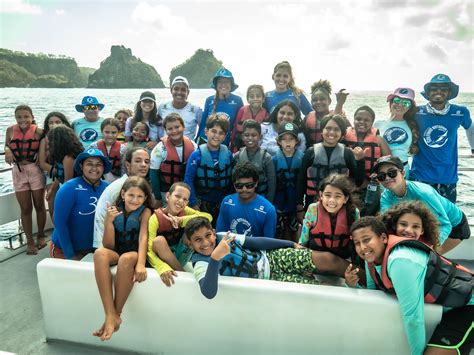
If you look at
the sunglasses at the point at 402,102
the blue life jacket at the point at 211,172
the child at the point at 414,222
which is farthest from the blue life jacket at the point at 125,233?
the sunglasses at the point at 402,102

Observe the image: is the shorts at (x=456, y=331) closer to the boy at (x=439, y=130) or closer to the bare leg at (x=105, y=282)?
the bare leg at (x=105, y=282)

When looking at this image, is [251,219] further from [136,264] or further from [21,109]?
[21,109]

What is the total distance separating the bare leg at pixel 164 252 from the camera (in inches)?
90.6

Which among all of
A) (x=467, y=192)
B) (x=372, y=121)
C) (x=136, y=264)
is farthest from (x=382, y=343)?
(x=467, y=192)

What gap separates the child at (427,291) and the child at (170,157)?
194 centimetres

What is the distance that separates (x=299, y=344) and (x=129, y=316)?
102 centimetres

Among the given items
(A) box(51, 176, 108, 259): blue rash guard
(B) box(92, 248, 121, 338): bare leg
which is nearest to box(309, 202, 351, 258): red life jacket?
(B) box(92, 248, 121, 338): bare leg

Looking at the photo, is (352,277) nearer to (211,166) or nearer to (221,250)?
(221,250)

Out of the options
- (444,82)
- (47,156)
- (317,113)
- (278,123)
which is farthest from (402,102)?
(47,156)

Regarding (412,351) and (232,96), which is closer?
(412,351)

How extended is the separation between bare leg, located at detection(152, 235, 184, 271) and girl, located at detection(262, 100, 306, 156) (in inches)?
59.7

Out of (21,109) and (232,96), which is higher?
(232,96)

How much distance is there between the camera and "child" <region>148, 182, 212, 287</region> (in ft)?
7.57

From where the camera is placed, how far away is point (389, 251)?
1.92 metres
